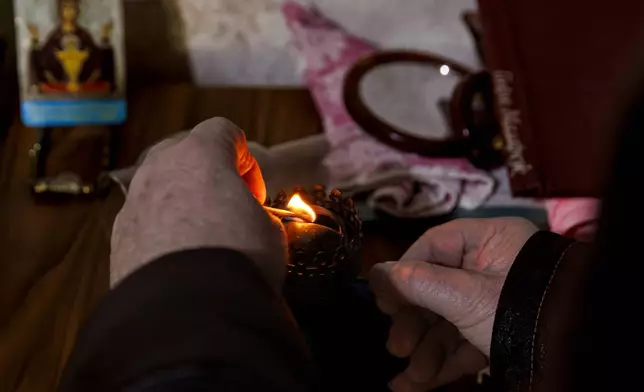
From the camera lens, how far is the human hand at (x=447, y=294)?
59cm

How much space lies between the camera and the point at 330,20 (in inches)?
37.3

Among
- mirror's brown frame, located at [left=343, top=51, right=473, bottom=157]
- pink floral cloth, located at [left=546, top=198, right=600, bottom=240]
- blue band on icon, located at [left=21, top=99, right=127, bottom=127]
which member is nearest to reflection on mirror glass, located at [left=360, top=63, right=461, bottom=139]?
mirror's brown frame, located at [left=343, top=51, right=473, bottom=157]

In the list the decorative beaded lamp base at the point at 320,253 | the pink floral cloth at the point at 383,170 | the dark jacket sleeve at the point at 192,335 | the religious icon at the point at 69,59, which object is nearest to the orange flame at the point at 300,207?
the decorative beaded lamp base at the point at 320,253

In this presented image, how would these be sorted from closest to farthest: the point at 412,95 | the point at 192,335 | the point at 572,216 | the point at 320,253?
the point at 192,335
the point at 320,253
the point at 572,216
the point at 412,95

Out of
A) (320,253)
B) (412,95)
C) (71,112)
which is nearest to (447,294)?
(320,253)

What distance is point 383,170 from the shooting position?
811 mm

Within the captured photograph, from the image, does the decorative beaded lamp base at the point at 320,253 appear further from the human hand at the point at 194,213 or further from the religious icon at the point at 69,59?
the religious icon at the point at 69,59

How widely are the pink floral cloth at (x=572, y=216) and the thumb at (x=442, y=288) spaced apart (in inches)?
6.6

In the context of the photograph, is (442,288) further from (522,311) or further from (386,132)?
(386,132)

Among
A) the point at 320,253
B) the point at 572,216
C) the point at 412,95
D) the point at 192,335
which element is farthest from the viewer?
the point at 412,95

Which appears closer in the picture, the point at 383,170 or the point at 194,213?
the point at 194,213

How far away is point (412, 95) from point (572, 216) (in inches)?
9.3

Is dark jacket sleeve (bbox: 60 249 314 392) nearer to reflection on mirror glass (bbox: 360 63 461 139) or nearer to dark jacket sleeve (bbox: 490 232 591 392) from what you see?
dark jacket sleeve (bbox: 490 232 591 392)

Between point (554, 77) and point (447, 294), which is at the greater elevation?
point (554, 77)
